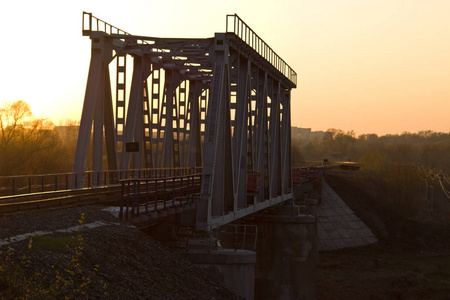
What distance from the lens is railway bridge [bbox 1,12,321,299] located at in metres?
25.0

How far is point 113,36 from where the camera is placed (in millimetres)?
34656

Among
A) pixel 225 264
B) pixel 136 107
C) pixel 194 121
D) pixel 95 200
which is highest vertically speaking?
pixel 194 121

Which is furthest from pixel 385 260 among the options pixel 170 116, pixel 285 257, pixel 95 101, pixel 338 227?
pixel 95 101

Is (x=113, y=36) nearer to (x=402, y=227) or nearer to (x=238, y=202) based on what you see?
(x=238, y=202)

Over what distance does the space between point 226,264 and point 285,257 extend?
26.2 m

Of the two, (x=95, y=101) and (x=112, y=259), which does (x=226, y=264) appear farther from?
(x=95, y=101)

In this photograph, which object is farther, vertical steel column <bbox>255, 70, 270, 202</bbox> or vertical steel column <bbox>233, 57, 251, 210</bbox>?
vertical steel column <bbox>255, 70, 270, 202</bbox>

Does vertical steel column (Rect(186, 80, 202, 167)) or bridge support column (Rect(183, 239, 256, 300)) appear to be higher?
vertical steel column (Rect(186, 80, 202, 167))

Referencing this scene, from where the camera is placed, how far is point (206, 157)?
28.3 m

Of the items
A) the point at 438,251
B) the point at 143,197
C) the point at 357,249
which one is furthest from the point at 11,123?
the point at 438,251

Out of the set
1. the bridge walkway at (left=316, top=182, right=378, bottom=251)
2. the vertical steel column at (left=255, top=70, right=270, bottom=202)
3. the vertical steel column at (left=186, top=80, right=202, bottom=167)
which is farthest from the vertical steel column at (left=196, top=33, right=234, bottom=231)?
the bridge walkway at (left=316, top=182, right=378, bottom=251)

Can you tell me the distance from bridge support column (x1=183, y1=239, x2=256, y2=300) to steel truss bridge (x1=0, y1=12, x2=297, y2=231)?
11.5ft

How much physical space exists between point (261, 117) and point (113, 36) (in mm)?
10823

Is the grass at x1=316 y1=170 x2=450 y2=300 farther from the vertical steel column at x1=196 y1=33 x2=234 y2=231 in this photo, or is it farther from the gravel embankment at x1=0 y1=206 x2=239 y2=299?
the gravel embankment at x1=0 y1=206 x2=239 y2=299
